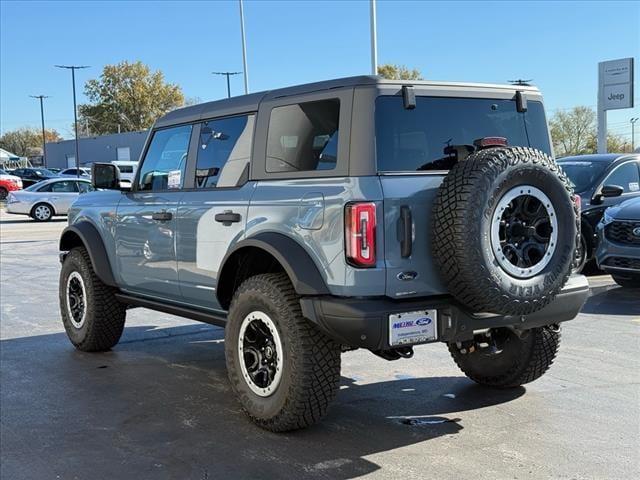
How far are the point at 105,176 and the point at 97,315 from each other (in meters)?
1.23

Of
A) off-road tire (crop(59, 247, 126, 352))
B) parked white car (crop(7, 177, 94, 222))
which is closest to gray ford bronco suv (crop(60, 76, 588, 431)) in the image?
off-road tire (crop(59, 247, 126, 352))

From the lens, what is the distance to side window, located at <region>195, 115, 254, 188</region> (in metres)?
4.63

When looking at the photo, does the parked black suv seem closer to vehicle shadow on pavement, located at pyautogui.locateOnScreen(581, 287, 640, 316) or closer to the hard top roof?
vehicle shadow on pavement, located at pyautogui.locateOnScreen(581, 287, 640, 316)

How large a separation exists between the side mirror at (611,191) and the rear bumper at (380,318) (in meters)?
6.15

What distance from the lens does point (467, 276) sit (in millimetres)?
3602

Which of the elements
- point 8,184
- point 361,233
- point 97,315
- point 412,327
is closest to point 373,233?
point 361,233

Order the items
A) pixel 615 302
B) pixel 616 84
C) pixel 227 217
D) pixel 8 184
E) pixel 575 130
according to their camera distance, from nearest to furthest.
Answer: pixel 227 217, pixel 615 302, pixel 616 84, pixel 8 184, pixel 575 130

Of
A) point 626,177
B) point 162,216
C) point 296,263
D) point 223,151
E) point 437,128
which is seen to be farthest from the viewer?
point 626,177

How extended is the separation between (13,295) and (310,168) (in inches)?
265

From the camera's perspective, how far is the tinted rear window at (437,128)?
3863 millimetres

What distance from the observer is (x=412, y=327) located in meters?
3.68

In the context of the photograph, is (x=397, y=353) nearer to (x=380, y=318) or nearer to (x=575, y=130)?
(x=380, y=318)

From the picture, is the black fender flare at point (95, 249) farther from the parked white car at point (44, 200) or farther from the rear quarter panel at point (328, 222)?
the parked white car at point (44, 200)

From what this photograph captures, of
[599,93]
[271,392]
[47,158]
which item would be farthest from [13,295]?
[47,158]
